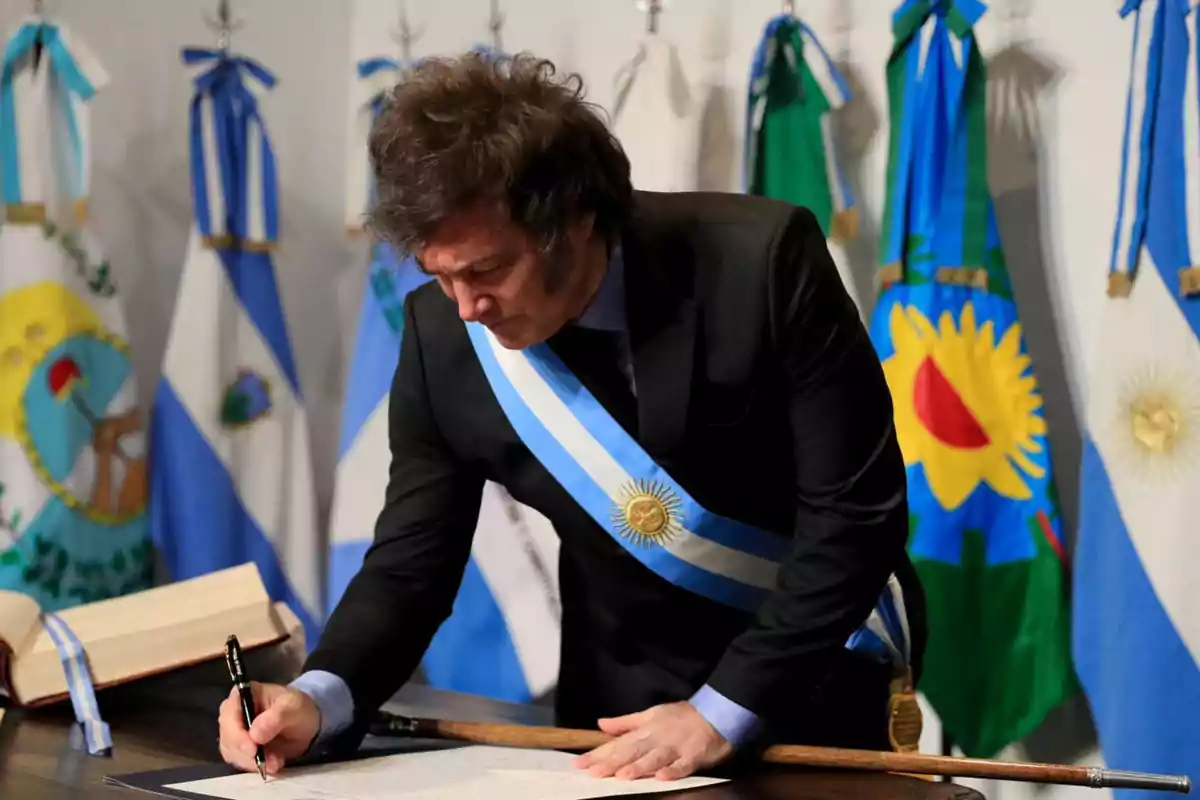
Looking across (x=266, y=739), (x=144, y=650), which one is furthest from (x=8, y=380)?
(x=266, y=739)

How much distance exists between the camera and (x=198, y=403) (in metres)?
2.24

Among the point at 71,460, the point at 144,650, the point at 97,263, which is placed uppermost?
the point at 97,263

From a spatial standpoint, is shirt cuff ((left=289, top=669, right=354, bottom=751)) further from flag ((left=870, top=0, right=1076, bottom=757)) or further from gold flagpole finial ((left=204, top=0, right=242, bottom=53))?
gold flagpole finial ((left=204, top=0, right=242, bottom=53))

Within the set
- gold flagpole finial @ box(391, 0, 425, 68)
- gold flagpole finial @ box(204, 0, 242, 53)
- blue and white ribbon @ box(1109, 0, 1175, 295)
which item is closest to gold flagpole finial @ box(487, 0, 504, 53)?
gold flagpole finial @ box(391, 0, 425, 68)

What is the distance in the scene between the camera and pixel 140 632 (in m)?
1.41

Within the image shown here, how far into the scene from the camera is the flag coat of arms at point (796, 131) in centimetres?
195

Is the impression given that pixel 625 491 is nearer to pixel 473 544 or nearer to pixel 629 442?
pixel 629 442

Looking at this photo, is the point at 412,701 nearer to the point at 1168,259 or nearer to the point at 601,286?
the point at 601,286

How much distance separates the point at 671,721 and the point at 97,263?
1434 millimetres

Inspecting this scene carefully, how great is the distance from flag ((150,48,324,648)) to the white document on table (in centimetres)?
121

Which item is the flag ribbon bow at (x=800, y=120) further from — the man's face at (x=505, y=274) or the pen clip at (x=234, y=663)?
the pen clip at (x=234, y=663)

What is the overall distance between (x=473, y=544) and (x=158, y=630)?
81 centimetres

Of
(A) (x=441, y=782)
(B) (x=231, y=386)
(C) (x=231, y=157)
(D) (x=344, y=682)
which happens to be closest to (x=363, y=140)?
(C) (x=231, y=157)

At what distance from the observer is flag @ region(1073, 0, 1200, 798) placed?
1.62m
